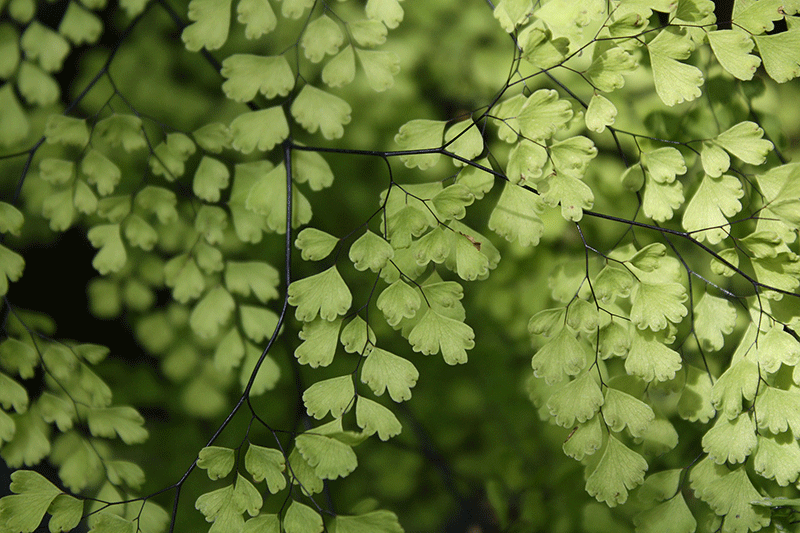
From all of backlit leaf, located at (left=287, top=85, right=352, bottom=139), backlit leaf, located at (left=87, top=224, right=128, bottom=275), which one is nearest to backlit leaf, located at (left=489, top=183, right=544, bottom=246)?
backlit leaf, located at (left=287, top=85, right=352, bottom=139)

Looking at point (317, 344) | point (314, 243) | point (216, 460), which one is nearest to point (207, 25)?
point (314, 243)

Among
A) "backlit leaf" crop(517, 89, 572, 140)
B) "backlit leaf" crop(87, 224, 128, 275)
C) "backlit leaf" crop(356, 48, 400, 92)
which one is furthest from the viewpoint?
"backlit leaf" crop(87, 224, 128, 275)

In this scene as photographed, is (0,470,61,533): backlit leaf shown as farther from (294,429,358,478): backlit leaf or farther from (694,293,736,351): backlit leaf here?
(694,293,736,351): backlit leaf

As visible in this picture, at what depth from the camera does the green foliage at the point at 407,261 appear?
A: 0.62 metres

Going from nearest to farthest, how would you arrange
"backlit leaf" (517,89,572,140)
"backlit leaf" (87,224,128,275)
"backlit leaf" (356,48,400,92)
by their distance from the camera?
"backlit leaf" (517,89,572,140), "backlit leaf" (356,48,400,92), "backlit leaf" (87,224,128,275)

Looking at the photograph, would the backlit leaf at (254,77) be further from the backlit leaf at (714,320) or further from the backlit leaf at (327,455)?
the backlit leaf at (714,320)

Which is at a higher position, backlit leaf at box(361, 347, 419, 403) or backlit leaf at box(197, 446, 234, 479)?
backlit leaf at box(361, 347, 419, 403)

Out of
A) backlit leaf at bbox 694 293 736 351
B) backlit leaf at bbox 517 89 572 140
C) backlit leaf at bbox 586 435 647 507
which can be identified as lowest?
backlit leaf at bbox 586 435 647 507

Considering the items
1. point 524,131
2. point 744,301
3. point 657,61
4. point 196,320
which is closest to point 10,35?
point 196,320

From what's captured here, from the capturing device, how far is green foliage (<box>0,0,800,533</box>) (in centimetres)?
62

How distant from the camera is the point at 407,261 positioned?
632 millimetres

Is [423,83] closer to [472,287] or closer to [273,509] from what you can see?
[472,287]

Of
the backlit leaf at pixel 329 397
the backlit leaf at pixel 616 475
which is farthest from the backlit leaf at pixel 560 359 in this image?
the backlit leaf at pixel 329 397

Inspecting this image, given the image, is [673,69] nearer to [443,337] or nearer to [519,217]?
[519,217]
